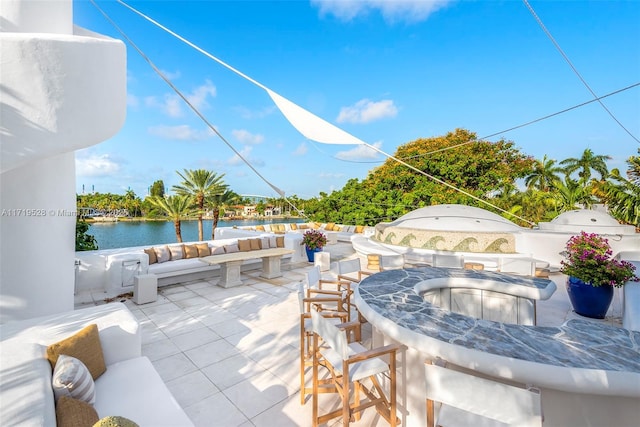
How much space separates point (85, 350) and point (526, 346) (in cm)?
298

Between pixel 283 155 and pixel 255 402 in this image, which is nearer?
pixel 255 402

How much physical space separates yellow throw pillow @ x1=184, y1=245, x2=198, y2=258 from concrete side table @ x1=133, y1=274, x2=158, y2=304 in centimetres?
144

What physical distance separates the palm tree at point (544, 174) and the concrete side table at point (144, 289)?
26.7 m

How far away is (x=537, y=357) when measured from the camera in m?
1.50

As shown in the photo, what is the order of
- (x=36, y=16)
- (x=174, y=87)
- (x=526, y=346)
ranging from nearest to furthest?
(x=526, y=346)
(x=36, y=16)
(x=174, y=87)

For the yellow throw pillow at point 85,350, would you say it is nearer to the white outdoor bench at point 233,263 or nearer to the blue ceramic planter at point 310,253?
the white outdoor bench at point 233,263

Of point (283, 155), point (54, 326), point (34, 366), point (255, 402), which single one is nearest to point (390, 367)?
point (255, 402)

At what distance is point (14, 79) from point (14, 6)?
53.2 inches

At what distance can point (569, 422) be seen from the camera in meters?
1.52

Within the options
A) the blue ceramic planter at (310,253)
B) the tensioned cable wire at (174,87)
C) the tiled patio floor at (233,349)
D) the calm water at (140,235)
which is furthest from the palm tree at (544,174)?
the tensioned cable wire at (174,87)

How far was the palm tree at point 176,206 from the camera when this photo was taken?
49.3ft

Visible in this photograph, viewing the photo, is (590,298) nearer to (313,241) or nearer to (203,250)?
(313,241)

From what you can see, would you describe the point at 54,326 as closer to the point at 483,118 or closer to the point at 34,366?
the point at 34,366

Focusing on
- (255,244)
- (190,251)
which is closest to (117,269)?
(190,251)
